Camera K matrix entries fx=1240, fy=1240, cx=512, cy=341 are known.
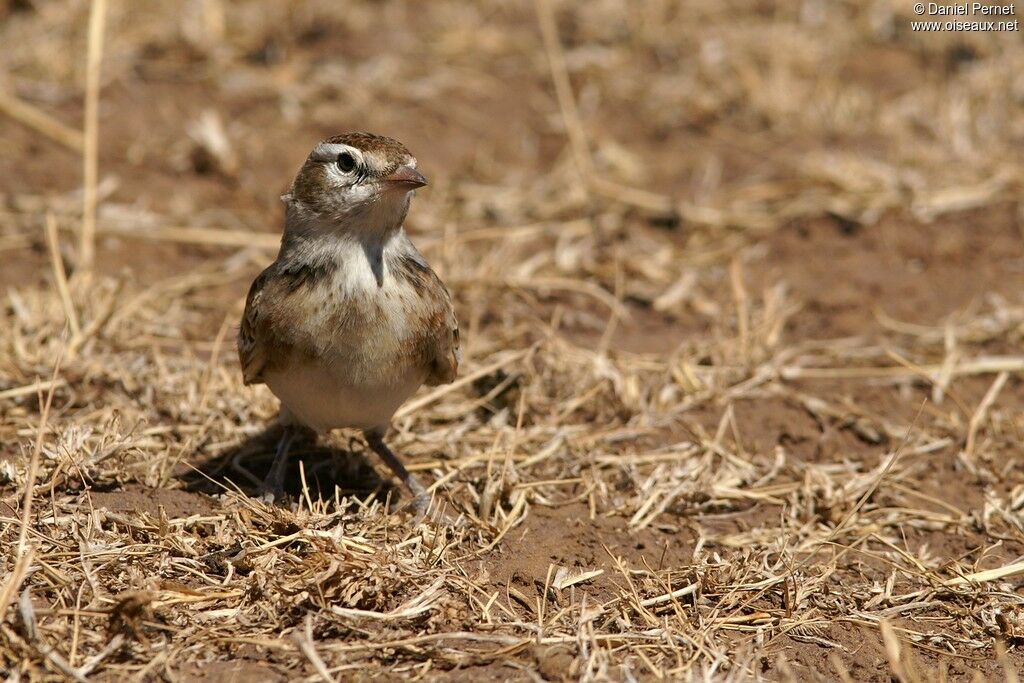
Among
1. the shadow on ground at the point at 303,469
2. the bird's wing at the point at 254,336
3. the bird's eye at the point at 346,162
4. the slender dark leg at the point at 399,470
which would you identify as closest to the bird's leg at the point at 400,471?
the slender dark leg at the point at 399,470

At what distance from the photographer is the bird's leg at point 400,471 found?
5.18m

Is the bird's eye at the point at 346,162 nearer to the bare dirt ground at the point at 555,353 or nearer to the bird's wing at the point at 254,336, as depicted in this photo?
the bird's wing at the point at 254,336

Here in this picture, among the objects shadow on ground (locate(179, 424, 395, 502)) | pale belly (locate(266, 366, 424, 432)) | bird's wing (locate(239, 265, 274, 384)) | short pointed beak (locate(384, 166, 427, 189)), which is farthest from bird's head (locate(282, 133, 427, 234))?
shadow on ground (locate(179, 424, 395, 502))

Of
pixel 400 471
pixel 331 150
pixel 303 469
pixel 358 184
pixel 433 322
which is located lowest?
pixel 400 471

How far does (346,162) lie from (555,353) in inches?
76.1

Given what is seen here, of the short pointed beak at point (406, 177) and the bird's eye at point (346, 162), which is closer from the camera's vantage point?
the short pointed beak at point (406, 177)

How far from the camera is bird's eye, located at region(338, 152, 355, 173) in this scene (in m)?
4.69

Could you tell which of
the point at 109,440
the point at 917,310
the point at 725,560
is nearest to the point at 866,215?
the point at 917,310

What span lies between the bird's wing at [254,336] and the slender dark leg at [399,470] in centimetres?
57

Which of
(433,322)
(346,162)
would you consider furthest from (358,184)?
Answer: (433,322)

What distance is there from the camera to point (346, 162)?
4.71m

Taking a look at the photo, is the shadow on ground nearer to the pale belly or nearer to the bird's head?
the pale belly

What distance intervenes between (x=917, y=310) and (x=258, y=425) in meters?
3.83

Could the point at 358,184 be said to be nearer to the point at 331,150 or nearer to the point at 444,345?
the point at 331,150
